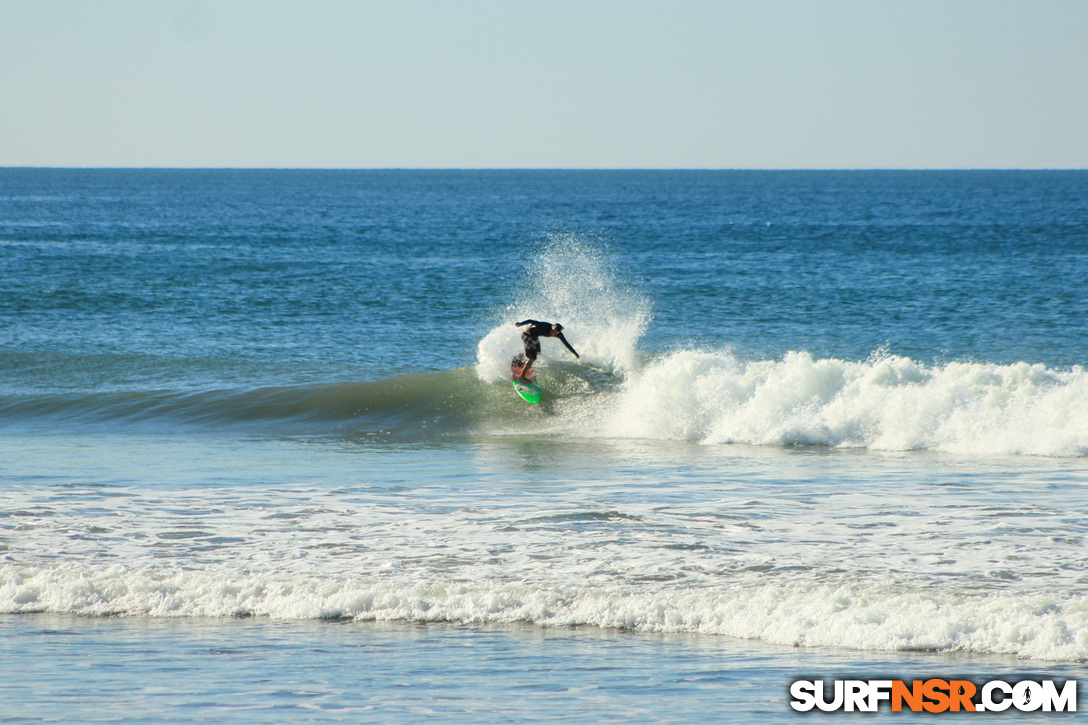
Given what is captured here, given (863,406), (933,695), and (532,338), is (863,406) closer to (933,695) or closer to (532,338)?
(532,338)

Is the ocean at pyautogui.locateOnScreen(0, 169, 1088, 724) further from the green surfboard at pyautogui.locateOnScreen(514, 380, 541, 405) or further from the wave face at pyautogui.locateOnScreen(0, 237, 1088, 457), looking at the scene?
the green surfboard at pyautogui.locateOnScreen(514, 380, 541, 405)

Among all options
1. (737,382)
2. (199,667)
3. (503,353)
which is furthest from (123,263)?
(199,667)

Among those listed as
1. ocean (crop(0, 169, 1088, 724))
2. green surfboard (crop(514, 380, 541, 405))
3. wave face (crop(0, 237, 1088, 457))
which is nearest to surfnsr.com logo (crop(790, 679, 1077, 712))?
ocean (crop(0, 169, 1088, 724))

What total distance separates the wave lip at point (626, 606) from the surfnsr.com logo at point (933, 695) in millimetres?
664

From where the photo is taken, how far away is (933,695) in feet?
20.4

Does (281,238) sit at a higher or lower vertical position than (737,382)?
higher

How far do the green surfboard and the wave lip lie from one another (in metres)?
10.1

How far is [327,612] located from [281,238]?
60.5 m

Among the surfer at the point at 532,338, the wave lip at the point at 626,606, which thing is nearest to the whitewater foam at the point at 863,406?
the surfer at the point at 532,338

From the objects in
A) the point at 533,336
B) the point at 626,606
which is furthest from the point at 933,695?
the point at 533,336

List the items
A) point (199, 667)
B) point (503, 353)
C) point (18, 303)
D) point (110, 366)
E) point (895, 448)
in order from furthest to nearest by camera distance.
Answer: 1. point (18, 303)
2. point (110, 366)
3. point (503, 353)
4. point (895, 448)
5. point (199, 667)

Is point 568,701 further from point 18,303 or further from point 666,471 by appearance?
point 18,303

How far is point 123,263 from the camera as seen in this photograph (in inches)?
1838

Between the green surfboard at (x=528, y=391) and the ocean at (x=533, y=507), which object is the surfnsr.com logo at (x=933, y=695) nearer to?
the ocean at (x=533, y=507)
